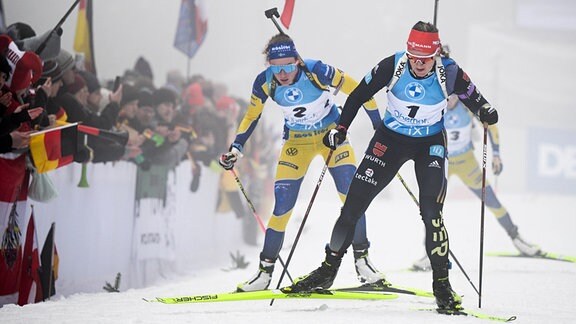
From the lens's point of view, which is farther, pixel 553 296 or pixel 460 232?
pixel 460 232

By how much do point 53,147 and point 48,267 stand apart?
106 centimetres

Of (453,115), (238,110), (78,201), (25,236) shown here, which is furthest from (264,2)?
(25,236)

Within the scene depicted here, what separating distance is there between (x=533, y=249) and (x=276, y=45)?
16.5 feet

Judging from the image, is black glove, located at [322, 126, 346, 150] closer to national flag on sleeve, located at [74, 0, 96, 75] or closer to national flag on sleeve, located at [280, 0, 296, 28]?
national flag on sleeve, located at [280, 0, 296, 28]

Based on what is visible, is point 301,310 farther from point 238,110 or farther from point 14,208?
point 238,110

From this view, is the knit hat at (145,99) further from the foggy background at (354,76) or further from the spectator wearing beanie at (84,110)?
the foggy background at (354,76)

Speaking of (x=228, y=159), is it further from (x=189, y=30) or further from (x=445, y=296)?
(x=189, y=30)

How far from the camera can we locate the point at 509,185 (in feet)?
87.8

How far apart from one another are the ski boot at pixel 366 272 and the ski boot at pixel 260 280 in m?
0.76

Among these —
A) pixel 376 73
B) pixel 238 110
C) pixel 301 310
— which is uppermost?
pixel 238 110

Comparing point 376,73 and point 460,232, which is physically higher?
point 376,73

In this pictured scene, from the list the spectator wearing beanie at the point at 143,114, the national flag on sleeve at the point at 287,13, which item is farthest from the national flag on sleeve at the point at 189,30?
the national flag on sleeve at the point at 287,13

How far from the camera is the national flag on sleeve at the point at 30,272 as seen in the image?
21.8 ft

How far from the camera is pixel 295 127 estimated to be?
723 cm
